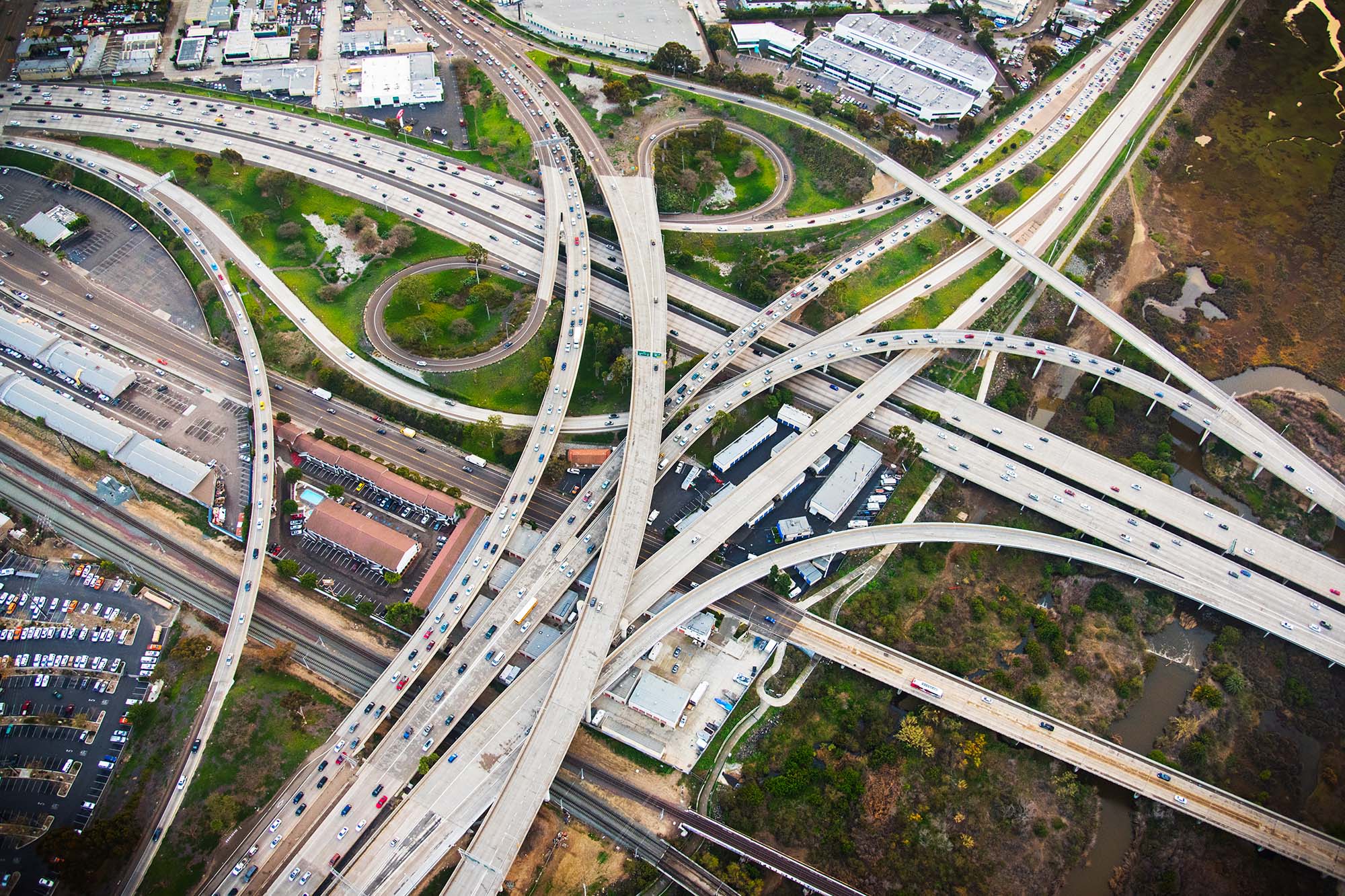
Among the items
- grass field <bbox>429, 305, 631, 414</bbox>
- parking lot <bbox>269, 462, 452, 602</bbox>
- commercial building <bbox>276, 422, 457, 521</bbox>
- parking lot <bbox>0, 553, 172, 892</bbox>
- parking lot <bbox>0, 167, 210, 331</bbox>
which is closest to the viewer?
parking lot <bbox>0, 553, 172, 892</bbox>

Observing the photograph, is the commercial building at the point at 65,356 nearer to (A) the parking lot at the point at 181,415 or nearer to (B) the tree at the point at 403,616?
(A) the parking lot at the point at 181,415

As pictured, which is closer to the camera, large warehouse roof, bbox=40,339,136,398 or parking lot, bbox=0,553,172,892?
parking lot, bbox=0,553,172,892

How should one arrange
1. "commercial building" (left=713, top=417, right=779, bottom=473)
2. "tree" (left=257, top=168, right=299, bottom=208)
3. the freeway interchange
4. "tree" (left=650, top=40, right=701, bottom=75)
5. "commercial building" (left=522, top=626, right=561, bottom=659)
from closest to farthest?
the freeway interchange, "commercial building" (left=522, top=626, right=561, bottom=659), "commercial building" (left=713, top=417, right=779, bottom=473), "tree" (left=257, top=168, right=299, bottom=208), "tree" (left=650, top=40, right=701, bottom=75)

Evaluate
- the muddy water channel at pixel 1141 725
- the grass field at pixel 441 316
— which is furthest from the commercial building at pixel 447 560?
the muddy water channel at pixel 1141 725

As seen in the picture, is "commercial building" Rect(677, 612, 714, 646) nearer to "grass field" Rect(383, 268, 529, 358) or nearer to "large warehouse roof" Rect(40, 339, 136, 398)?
"grass field" Rect(383, 268, 529, 358)

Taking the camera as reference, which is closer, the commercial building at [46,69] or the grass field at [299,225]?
the grass field at [299,225]

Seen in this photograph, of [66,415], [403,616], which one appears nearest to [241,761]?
[403,616]

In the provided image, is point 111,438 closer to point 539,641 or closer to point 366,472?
point 366,472

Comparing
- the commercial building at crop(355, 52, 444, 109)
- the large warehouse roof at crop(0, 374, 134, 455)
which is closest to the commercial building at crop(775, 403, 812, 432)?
the large warehouse roof at crop(0, 374, 134, 455)

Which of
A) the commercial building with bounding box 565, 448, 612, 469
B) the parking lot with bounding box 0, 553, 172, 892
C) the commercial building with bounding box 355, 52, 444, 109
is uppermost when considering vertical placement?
the commercial building with bounding box 355, 52, 444, 109
